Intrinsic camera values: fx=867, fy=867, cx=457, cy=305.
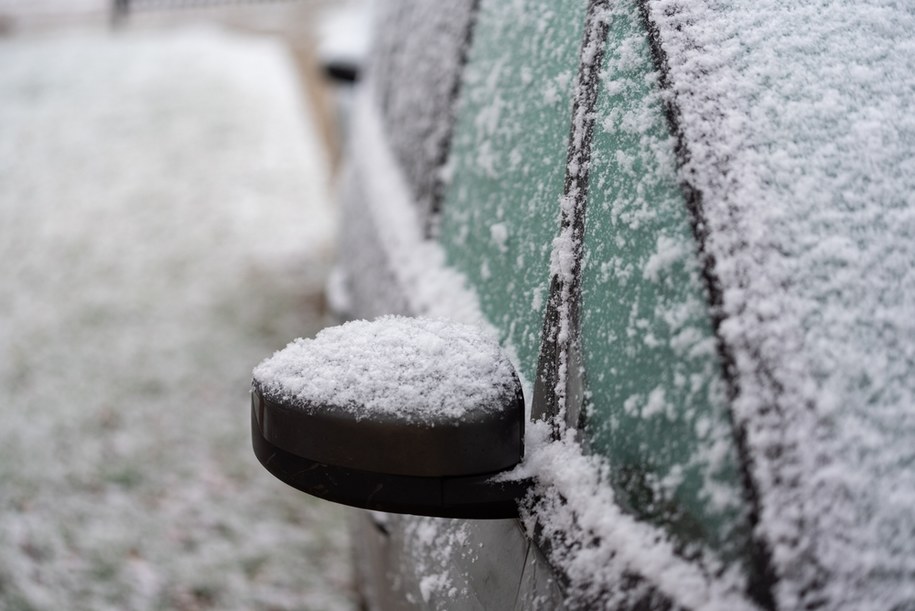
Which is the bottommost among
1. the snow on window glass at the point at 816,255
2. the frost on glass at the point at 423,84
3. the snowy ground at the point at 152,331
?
the snowy ground at the point at 152,331

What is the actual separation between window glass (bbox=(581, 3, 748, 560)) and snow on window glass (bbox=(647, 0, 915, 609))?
1.2 inches

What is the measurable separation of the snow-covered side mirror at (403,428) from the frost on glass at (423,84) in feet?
2.18

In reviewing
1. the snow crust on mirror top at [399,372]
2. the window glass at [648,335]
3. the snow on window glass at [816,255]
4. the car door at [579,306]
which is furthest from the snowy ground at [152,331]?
the snow on window glass at [816,255]

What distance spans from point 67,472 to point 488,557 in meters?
2.47

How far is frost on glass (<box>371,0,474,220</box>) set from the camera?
66.3 inches

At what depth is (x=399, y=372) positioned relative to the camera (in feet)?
3.39

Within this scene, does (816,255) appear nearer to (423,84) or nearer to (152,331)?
(423,84)

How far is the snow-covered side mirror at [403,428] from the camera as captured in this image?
99 cm

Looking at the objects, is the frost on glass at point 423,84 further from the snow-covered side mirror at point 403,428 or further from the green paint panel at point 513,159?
the snow-covered side mirror at point 403,428

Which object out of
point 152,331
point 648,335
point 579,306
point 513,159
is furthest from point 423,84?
point 152,331

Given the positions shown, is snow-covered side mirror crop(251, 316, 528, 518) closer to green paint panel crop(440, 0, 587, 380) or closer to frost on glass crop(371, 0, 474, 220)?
green paint panel crop(440, 0, 587, 380)

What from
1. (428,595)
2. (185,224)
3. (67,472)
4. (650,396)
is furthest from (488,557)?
(185,224)

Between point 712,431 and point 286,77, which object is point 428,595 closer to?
point 712,431

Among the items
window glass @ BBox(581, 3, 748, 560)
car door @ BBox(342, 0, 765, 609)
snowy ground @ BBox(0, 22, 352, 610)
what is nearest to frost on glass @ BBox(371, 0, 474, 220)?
car door @ BBox(342, 0, 765, 609)
